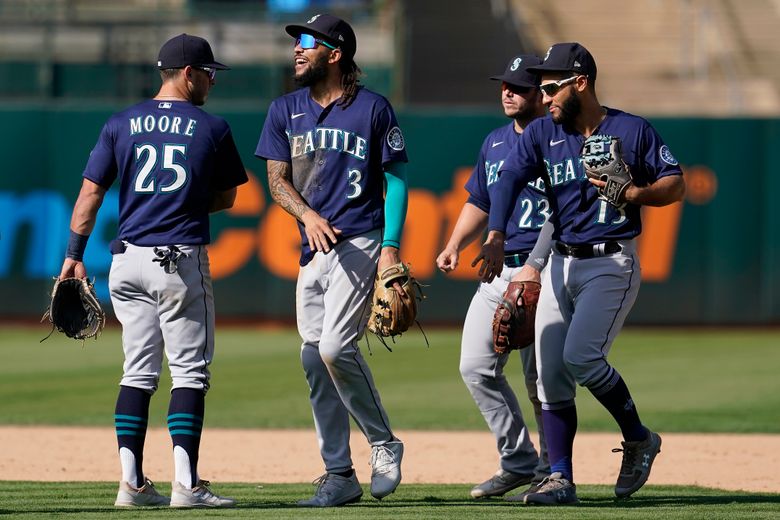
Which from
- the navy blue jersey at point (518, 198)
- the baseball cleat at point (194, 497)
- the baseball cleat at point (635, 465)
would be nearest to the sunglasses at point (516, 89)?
the navy blue jersey at point (518, 198)

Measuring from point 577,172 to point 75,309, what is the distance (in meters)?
2.31

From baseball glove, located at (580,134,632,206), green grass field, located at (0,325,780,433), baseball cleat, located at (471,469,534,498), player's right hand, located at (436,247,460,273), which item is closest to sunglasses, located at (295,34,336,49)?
player's right hand, located at (436,247,460,273)

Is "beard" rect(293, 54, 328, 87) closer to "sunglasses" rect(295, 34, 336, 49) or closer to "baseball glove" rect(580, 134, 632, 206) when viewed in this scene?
"sunglasses" rect(295, 34, 336, 49)

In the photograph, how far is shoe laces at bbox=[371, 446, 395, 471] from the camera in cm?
588

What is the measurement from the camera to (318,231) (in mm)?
5723

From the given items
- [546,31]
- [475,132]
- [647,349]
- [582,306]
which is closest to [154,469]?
[582,306]

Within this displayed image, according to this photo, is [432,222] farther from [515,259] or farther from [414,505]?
[414,505]

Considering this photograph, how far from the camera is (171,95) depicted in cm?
586

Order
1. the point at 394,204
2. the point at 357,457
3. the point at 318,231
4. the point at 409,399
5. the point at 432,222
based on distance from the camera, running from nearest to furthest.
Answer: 1. the point at 318,231
2. the point at 394,204
3. the point at 357,457
4. the point at 409,399
5. the point at 432,222

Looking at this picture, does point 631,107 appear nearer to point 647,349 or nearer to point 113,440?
point 647,349

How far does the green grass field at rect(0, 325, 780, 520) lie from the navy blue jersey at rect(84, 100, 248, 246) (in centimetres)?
120

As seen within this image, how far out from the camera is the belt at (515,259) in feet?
21.3

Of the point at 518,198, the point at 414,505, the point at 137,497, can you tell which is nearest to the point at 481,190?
the point at 518,198

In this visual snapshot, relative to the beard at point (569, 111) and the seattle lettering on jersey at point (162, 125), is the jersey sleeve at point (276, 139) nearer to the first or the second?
the seattle lettering on jersey at point (162, 125)
